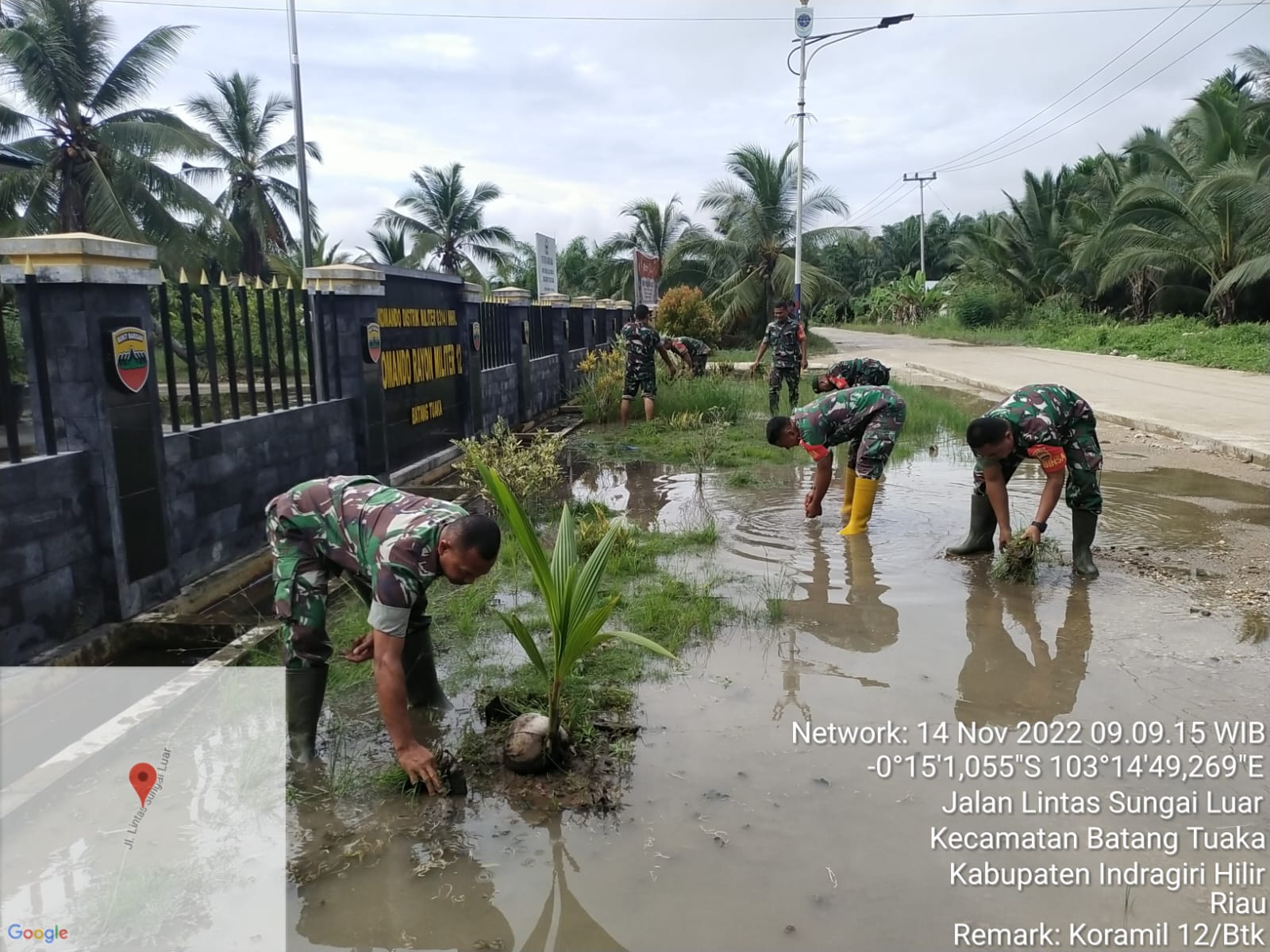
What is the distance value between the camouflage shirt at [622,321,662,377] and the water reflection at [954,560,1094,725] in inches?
270

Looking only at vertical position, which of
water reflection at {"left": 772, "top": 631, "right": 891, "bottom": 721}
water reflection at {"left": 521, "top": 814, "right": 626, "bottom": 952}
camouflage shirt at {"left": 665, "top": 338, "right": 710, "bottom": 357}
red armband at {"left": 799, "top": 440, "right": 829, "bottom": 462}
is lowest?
water reflection at {"left": 521, "top": 814, "right": 626, "bottom": 952}

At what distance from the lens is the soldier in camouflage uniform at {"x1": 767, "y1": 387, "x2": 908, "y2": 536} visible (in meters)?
5.98

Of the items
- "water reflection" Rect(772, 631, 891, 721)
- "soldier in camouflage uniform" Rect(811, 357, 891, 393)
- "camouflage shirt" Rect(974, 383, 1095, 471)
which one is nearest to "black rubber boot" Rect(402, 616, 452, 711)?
"water reflection" Rect(772, 631, 891, 721)

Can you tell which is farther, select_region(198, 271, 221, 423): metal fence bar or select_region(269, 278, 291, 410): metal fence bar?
select_region(269, 278, 291, 410): metal fence bar

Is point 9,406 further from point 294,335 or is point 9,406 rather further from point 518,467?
point 518,467

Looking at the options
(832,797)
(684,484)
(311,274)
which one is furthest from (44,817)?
(684,484)

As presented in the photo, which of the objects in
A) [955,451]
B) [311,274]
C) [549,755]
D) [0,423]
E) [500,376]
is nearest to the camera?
[549,755]

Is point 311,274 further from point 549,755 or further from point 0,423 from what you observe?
point 0,423

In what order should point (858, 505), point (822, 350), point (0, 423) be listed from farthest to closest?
point (822, 350) → point (0, 423) → point (858, 505)

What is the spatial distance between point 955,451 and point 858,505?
3999 mm

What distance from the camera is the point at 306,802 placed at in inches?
117

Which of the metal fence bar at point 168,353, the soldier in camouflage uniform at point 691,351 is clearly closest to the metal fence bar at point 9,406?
the metal fence bar at point 168,353

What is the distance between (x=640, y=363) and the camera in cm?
1158

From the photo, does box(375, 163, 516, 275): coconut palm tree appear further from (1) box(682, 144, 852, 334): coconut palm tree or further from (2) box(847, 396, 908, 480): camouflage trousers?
(2) box(847, 396, 908, 480): camouflage trousers
